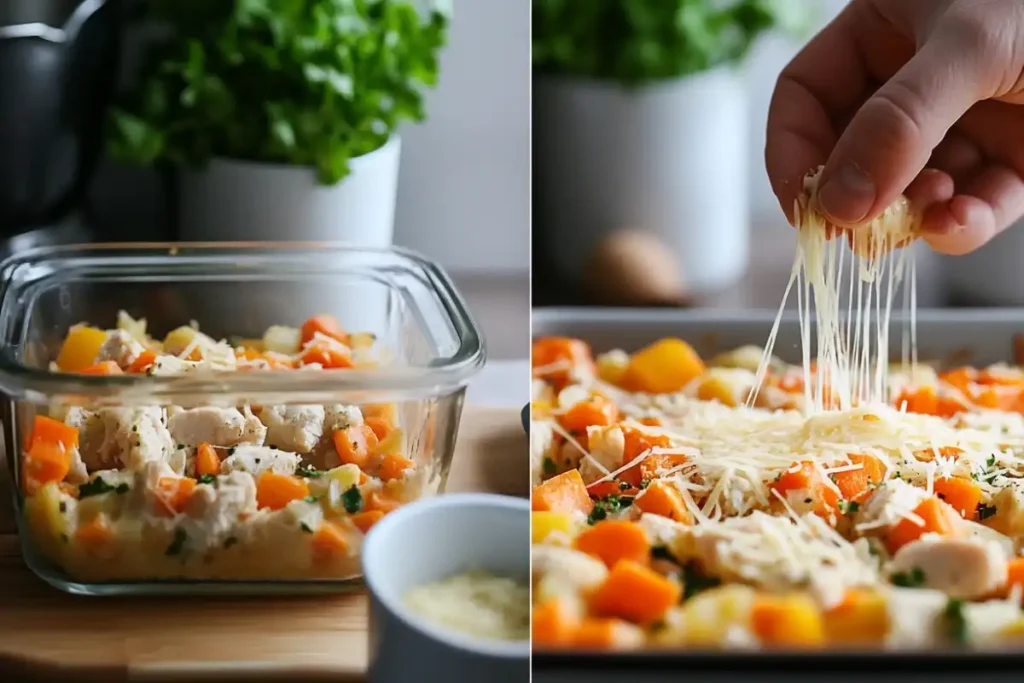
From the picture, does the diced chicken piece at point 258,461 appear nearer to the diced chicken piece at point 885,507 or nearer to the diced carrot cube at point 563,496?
the diced carrot cube at point 563,496

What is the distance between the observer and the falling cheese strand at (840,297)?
63 cm

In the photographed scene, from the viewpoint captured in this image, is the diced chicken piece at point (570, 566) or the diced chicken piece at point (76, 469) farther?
the diced chicken piece at point (76, 469)

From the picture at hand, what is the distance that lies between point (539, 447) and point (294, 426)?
0.44 ft

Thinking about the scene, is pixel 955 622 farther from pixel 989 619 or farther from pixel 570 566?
pixel 570 566

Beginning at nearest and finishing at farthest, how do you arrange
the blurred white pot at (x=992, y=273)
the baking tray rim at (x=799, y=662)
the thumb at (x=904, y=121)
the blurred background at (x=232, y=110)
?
1. the baking tray rim at (x=799, y=662)
2. the thumb at (x=904, y=121)
3. the blurred background at (x=232, y=110)
4. the blurred white pot at (x=992, y=273)

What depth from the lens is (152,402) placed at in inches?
21.6

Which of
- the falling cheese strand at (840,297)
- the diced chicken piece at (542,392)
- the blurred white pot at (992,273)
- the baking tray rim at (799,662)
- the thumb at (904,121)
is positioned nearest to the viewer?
the baking tray rim at (799,662)

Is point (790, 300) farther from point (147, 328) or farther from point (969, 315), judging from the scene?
point (147, 328)

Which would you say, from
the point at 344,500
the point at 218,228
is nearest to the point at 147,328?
the point at 218,228

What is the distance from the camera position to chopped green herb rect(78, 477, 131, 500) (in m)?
0.56

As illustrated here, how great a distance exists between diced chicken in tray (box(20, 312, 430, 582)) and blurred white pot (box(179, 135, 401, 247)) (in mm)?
274

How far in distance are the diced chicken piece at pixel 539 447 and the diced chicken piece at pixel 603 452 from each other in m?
0.02

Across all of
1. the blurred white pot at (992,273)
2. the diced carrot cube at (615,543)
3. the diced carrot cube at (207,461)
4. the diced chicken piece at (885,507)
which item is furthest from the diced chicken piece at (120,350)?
the blurred white pot at (992,273)

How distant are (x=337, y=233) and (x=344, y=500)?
357 millimetres
